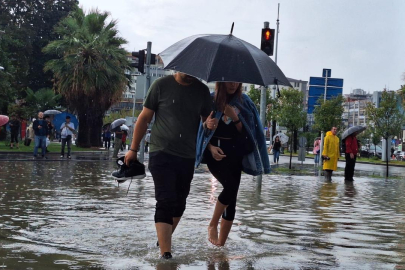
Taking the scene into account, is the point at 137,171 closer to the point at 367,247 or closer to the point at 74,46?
the point at 367,247

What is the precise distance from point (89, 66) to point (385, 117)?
1829cm

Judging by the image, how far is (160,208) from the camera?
6133mm

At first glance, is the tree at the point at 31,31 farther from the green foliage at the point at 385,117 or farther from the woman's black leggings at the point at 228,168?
the woman's black leggings at the point at 228,168

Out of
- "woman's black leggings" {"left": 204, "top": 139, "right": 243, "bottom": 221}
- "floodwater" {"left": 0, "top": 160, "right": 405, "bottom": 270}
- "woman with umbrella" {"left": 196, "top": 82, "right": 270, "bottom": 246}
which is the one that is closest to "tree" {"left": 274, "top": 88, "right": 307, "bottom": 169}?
"floodwater" {"left": 0, "top": 160, "right": 405, "bottom": 270}

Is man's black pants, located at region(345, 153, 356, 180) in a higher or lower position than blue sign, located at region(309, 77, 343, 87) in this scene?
lower

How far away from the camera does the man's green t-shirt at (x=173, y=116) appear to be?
6.27m

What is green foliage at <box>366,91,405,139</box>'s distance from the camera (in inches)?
1220

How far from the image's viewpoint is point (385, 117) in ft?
103

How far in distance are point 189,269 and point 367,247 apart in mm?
2283

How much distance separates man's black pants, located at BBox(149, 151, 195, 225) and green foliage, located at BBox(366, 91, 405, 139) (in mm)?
25501

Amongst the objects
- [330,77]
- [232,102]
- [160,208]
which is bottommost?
[160,208]

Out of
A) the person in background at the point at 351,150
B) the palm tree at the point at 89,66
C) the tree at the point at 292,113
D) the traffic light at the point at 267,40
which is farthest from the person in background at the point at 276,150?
the traffic light at the point at 267,40

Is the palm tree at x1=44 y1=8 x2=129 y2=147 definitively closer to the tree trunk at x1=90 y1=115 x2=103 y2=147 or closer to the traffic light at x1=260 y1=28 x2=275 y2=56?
the tree trunk at x1=90 y1=115 x2=103 y2=147

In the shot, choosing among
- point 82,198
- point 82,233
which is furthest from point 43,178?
point 82,233
